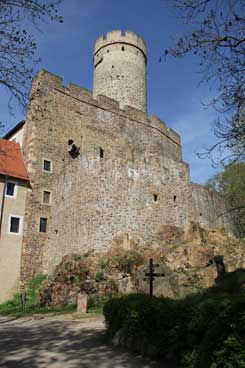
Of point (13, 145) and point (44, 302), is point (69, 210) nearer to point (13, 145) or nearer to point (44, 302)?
point (44, 302)

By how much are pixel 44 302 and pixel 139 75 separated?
22.0 meters

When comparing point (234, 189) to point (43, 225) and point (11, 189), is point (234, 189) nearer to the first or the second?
point (43, 225)

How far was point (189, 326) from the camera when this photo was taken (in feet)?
20.7

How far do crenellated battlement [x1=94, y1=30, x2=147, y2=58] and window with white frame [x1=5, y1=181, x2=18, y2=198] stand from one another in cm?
1740

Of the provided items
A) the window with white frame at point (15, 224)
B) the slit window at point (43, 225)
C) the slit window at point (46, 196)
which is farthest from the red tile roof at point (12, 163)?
the slit window at point (43, 225)

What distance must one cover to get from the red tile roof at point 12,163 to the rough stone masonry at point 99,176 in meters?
0.50

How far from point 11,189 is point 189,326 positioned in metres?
16.9

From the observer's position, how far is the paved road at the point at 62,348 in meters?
6.76

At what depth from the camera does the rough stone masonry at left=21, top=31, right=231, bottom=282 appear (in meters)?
18.6

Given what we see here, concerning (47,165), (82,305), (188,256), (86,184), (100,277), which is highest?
(47,165)

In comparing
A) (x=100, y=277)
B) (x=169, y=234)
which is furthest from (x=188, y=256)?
(x=100, y=277)

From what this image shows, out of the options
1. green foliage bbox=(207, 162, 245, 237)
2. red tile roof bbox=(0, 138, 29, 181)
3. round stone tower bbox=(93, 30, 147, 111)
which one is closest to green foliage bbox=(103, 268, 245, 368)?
green foliage bbox=(207, 162, 245, 237)

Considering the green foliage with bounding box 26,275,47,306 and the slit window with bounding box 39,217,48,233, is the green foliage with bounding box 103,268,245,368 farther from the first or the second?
the slit window with bounding box 39,217,48,233

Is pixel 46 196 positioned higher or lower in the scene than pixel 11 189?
lower
